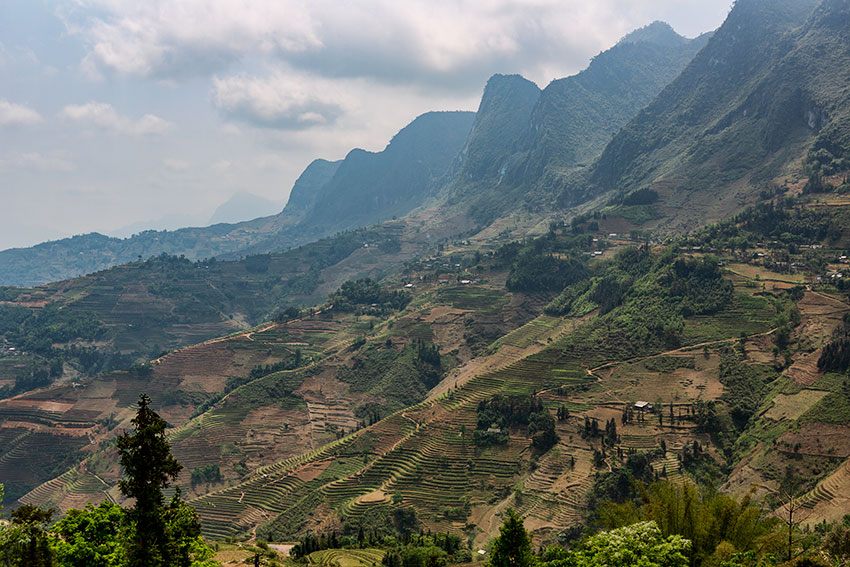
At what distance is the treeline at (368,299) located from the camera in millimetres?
162625

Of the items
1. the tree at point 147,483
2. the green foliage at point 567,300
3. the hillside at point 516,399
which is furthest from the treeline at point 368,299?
the tree at point 147,483

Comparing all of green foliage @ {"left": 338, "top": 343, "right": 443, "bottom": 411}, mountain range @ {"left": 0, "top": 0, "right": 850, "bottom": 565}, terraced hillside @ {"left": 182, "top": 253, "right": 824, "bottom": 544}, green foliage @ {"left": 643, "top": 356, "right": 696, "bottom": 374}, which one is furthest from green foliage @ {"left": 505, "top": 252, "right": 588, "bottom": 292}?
green foliage @ {"left": 643, "top": 356, "right": 696, "bottom": 374}

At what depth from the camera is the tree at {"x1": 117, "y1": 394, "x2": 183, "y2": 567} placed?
22172 mm

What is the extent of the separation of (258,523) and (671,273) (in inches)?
3269

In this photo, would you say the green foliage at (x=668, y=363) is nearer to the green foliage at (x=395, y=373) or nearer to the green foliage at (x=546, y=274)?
the green foliage at (x=395, y=373)

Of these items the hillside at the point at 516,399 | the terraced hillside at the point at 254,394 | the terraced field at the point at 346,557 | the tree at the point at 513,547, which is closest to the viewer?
the tree at the point at 513,547

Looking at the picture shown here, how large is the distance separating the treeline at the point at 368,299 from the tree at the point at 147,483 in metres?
137

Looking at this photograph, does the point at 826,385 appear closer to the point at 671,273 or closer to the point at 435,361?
the point at 671,273

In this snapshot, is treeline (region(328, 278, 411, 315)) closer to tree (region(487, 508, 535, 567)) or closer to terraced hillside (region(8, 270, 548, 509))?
terraced hillside (region(8, 270, 548, 509))

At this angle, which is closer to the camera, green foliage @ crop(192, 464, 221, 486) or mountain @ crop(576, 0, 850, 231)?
green foliage @ crop(192, 464, 221, 486)

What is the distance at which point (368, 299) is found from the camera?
168 meters

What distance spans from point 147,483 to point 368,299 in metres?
146

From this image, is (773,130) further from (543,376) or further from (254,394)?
(254,394)

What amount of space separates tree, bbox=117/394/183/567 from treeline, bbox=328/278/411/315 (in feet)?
→ 449
